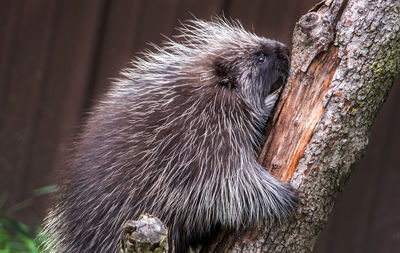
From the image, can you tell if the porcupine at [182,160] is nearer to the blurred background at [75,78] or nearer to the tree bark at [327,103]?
the tree bark at [327,103]

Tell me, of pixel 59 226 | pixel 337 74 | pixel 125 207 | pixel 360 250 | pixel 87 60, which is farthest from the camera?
pixel 87 60

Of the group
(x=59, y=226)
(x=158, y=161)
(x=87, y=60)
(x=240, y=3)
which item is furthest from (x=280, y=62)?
(x=87, y=60)

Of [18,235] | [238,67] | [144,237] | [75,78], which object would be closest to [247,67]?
[238,67]

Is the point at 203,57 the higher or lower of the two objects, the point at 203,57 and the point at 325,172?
the higher

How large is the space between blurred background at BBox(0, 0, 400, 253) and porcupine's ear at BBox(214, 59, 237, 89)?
1.45 meters

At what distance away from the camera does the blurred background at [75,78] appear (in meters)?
4.05

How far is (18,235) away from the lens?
3920 mm

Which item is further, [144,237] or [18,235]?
[18,235]

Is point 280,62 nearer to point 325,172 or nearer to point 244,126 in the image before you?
point 244,126

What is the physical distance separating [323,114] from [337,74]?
146mm

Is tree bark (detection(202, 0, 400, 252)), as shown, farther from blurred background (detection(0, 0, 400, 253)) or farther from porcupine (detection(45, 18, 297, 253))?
blurred background (detection(0, 0, 400, 253))

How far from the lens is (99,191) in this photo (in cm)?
241

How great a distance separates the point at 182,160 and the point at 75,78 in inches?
92.2

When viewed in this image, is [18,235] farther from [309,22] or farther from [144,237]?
[309,22]
